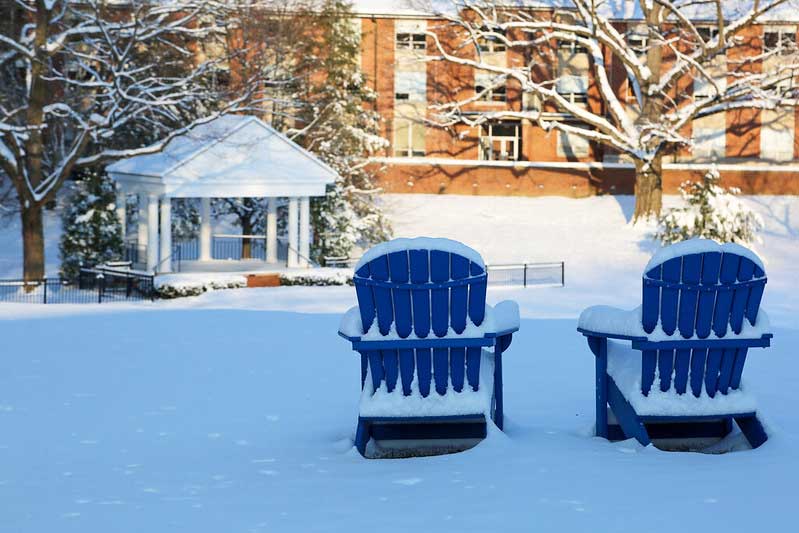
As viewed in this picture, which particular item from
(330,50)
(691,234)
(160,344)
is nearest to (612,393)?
(160,344)

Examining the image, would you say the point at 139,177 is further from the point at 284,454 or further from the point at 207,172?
the point at 284,454

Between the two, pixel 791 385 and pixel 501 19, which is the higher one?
pixel 501 19

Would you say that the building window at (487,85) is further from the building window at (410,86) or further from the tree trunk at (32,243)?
the tree trunk at (32,243)

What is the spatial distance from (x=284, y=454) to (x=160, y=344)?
6.87 meters

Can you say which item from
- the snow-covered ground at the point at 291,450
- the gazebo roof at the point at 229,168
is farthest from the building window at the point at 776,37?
the snow-covered ground at the point at 291,450

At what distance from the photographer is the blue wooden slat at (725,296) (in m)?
7.35

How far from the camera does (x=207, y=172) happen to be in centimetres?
2614

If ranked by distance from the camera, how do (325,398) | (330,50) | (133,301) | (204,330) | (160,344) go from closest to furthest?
(325,398)
(160,344)
(204,330)
(133,301)
(330,50)

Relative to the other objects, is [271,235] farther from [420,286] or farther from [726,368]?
[726,368]

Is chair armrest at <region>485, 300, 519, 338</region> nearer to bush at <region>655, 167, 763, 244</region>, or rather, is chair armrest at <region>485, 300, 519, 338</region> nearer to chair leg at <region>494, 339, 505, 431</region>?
chair leg at <region>494, 339, 505, 431</region>

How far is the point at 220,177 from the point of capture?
2616 cm

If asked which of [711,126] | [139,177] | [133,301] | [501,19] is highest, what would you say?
[501,19]

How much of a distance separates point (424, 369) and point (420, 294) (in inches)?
20.5

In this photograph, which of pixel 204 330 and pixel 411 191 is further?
pixel 411 191
